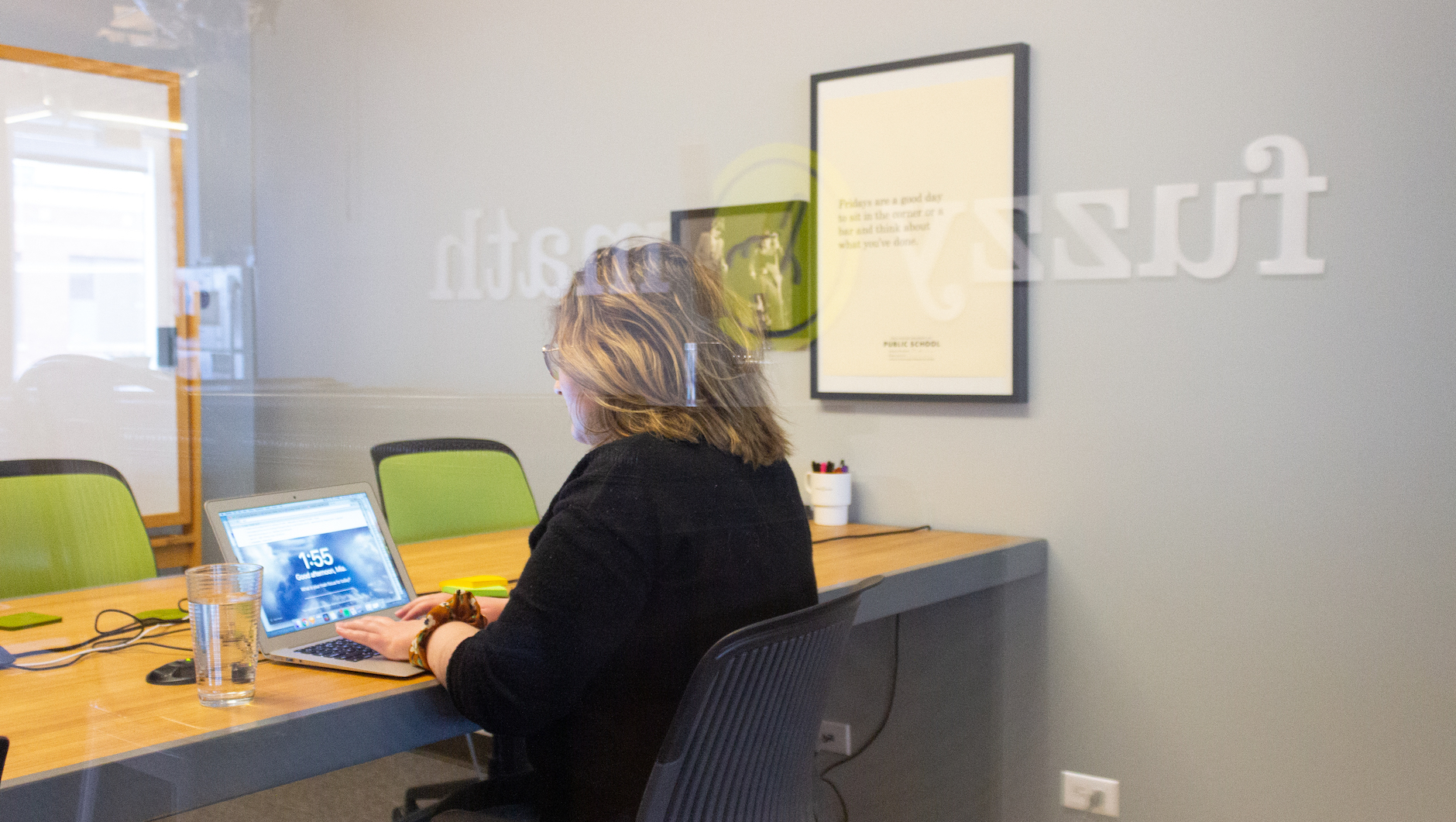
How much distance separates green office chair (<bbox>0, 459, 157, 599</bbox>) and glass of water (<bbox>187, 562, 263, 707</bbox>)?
364 mm

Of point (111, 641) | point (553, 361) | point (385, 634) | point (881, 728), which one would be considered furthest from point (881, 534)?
point (111, 641)

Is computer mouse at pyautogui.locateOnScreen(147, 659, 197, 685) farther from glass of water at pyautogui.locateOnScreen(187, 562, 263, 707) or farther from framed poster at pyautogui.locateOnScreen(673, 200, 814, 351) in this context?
framed poster at pyautogui.locateOnScreen(673, 200, 814, 351)

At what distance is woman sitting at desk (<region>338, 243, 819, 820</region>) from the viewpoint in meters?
1.11

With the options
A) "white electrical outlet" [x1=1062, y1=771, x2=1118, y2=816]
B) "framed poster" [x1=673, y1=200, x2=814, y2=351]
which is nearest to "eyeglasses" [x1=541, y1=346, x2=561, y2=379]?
"framed poster" [x1=673, y1=200, x2=814, y2=351]

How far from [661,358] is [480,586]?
495 millimetres

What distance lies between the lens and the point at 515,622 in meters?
1.11

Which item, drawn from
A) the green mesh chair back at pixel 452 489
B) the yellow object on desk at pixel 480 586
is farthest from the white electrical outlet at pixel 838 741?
the yellow object on desk at pixel 480 586

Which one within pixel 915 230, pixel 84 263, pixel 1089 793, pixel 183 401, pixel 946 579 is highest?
pixel 915 230

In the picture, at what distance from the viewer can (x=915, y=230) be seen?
225cm

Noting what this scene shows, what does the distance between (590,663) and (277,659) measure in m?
0.37

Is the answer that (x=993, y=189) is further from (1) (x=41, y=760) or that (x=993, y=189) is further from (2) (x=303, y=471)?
(1) (x=41, y=760)

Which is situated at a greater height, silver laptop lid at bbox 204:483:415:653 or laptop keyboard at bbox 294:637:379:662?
silver laptop lid at bbox 204:483:415:653

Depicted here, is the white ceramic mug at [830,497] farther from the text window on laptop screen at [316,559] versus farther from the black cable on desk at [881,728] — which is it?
the text window on laptop screen at [316,559]

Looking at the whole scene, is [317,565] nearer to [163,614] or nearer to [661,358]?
[163,614]
